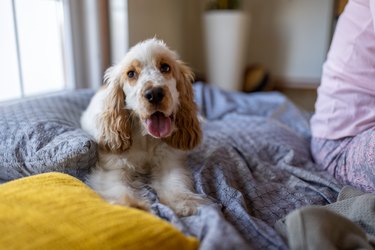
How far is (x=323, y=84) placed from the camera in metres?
1.69

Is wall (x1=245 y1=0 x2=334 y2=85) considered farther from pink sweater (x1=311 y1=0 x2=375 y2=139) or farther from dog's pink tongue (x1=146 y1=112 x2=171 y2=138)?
dog's pink tongue (x1=146 y1=112 x2=171 y2=138)

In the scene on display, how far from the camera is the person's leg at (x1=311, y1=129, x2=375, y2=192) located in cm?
130

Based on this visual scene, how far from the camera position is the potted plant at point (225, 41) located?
3.22 metres

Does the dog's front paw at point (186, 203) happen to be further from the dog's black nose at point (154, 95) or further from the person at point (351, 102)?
the person at point (351, 102)

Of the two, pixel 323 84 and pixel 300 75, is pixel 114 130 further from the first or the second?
pixel 300 75

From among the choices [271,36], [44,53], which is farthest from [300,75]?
[44,53]

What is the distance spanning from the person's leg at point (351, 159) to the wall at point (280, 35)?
208cm

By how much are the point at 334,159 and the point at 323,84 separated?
0.37m

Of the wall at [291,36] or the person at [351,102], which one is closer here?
A: the person at [351,102]

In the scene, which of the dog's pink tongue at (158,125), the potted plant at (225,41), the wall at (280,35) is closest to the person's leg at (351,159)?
the dog's pink tongue at (158,125)

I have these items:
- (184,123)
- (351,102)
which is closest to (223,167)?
(184,123)

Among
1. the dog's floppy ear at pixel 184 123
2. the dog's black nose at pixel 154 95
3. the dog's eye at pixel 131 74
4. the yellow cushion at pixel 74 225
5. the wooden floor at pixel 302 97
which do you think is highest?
the dog's eye at pixel 131 74

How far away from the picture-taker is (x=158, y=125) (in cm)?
127

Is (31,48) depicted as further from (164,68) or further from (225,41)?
(225,41)
